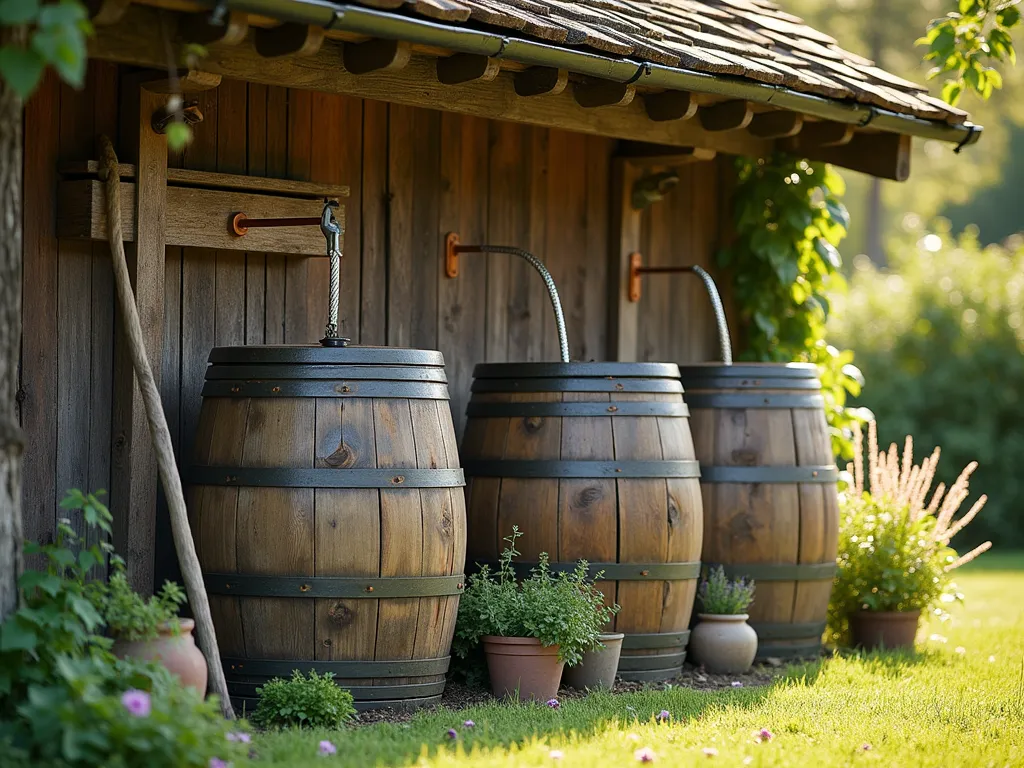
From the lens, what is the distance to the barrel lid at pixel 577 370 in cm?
561

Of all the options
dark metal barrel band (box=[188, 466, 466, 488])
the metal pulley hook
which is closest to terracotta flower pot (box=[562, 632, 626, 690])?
dark metal barrel band (box=[188, 466, 466, 488])

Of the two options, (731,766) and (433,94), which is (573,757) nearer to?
(731,766)

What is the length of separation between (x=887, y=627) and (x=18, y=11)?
17.1 feet

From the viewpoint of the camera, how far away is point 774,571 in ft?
20.9

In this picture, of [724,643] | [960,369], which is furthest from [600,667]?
[960,369]

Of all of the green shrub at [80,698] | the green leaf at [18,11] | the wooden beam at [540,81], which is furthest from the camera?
the wooden beam at [540,81]

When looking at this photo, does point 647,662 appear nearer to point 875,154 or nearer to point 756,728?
point 756,728

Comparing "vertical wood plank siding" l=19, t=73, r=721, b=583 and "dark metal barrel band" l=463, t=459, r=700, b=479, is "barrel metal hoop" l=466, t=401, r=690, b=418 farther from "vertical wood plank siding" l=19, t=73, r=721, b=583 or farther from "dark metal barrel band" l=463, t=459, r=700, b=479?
"vertical wood plank siding" l=19, t=73, r=721, b=583

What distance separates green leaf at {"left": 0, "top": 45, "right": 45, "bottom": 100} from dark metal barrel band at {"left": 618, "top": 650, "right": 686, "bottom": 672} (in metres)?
3.38

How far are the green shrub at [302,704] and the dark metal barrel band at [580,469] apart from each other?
1.27 m

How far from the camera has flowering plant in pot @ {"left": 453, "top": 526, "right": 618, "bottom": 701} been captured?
17.2ft

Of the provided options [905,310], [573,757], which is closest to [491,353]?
[573,757]

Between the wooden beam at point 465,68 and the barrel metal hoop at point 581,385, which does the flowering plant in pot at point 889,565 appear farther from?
the wooden beam at point 465,68

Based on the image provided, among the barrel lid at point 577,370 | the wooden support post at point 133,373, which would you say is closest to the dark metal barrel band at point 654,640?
the barrel lid at point 577,370
